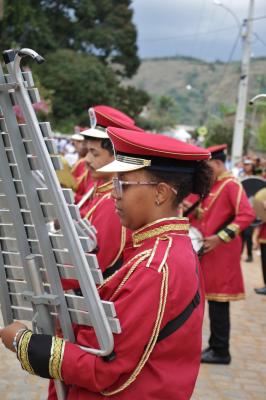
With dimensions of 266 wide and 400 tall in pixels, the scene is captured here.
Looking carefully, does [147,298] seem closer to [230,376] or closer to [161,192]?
[161,192]

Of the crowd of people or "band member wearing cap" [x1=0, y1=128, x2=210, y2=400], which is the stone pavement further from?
"band member wearing cap" [x1=0, y1=128, x2=210, y2=400]

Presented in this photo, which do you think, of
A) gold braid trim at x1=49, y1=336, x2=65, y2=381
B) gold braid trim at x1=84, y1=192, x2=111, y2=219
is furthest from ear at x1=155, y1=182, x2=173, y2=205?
gold braid trim at x1=84, y1=192, x2=111, y2=219

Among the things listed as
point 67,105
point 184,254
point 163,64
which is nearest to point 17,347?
point 184,254

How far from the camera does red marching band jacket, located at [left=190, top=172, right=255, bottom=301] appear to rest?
5.59 metres

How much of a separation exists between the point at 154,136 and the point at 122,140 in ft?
0.45

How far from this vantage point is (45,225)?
6.50ft

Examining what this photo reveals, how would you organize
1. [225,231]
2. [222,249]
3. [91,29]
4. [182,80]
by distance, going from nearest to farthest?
1. [225,231]
2. [222,249]
3. [91,29]
4. [182,80]

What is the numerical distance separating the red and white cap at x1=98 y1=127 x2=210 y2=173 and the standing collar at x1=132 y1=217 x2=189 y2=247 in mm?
190

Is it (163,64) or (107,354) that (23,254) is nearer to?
(107,354)

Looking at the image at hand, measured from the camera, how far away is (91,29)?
48906 mm

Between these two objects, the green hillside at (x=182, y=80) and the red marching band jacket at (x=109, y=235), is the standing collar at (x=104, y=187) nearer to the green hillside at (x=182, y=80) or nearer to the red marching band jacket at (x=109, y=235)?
the red marching band jacket at (x=109, y=235)

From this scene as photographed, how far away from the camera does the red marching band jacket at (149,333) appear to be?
2008 mm

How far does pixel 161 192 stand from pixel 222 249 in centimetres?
358

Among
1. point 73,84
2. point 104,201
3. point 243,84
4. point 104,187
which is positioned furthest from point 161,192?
point 73,84
